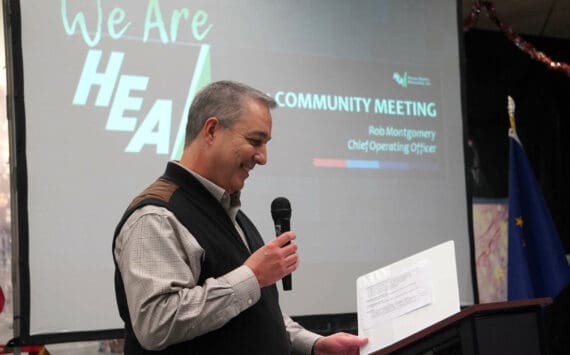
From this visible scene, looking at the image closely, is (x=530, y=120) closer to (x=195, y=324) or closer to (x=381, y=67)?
(x=381, y=67)

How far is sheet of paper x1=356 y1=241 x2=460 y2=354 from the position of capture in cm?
176

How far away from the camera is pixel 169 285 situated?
1633 mm

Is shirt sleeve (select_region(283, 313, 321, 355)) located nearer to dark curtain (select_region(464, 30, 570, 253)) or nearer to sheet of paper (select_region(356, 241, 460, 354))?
sheet of paper (select_region(356, 241, 460, 354))

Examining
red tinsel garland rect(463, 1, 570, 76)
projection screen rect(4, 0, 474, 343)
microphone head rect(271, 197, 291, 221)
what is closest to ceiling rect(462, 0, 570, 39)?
red tinsel garland rect(463, 1, 570, 76)

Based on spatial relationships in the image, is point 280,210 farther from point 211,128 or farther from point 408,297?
point 408,297

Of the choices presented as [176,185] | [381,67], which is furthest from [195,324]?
[381,67]

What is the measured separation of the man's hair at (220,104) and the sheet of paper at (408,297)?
20.5 inches

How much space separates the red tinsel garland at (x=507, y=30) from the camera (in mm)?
4801

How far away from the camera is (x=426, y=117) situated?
3.89 metres

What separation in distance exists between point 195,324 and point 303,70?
2.13 metres

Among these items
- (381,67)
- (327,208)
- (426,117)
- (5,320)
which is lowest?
(5,320)

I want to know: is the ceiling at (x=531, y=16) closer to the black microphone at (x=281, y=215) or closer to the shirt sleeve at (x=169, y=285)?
the black microphone at (x=281, y=215)

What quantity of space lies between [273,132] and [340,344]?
160cm

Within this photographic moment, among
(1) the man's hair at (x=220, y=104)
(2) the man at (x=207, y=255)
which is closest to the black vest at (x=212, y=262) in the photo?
(2) the man at (x=207, y=255)
